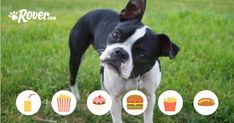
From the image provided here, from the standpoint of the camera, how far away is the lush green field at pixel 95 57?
Answer: 2111mm

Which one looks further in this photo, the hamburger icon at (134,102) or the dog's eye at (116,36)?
the hamburger icon at (134,102)

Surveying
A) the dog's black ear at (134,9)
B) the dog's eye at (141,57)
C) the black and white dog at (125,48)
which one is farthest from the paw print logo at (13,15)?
the dog's eye at (141,57)

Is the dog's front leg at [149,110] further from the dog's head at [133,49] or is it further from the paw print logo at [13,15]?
the paw print logo at [13,15]

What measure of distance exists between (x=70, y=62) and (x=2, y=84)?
11.6 inches

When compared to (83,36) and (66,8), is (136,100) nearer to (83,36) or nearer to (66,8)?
(83,36)

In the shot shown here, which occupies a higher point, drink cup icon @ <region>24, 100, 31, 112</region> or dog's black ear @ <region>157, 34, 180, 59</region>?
dog's black ear @ <region>157, 34, 180, 59</region>

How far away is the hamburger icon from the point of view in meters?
1.95

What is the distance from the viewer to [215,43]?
8.23 feet

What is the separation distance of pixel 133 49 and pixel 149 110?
34 cm

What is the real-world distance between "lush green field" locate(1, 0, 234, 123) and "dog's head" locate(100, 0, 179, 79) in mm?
335

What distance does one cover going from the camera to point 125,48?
1728 mm

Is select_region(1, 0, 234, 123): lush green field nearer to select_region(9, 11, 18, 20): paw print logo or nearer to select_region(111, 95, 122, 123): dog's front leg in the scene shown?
select_region(9, 11, 18, 20): paw print logo

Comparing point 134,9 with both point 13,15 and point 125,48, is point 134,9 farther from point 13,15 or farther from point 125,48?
point 13,15

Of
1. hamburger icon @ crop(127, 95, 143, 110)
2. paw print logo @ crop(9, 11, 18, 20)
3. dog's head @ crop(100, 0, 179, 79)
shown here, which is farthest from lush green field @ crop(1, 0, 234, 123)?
dog's head @ crop(100, 0, 179, 79)
